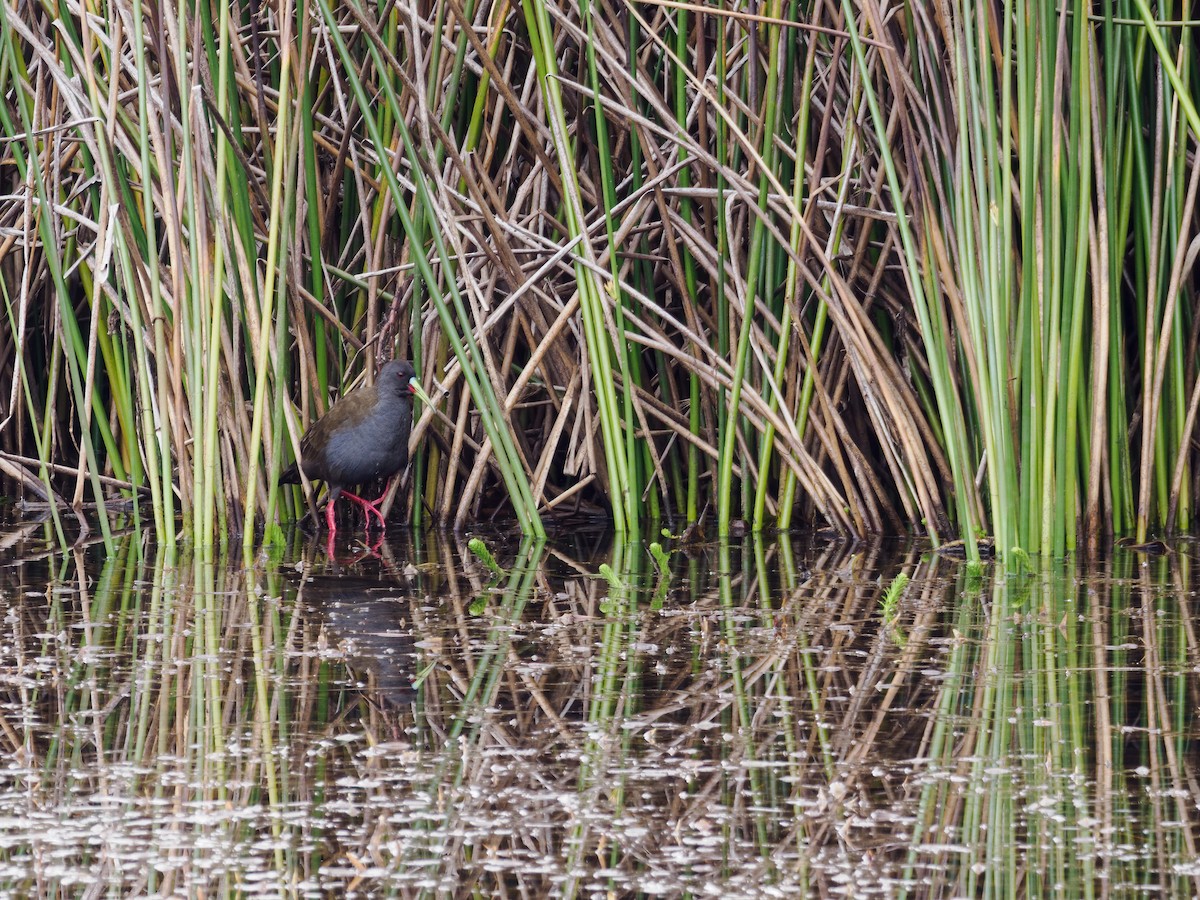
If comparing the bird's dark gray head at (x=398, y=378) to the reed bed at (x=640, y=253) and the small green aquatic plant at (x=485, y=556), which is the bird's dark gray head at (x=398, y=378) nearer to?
the reed bed at (x=640, y=253)

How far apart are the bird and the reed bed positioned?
10 centimetres

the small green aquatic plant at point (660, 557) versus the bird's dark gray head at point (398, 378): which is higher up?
the bird's dark gray head at point (398, 378)

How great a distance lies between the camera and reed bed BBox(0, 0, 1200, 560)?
4.39 meters

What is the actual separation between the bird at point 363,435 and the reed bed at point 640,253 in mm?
105

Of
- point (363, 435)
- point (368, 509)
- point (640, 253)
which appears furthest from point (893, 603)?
point (368, 509)

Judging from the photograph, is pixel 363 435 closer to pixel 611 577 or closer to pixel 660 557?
pixel 660 557

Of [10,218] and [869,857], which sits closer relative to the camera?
[869,857]

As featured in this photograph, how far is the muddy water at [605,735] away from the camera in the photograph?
6.96 feet

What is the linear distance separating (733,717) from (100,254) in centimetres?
261

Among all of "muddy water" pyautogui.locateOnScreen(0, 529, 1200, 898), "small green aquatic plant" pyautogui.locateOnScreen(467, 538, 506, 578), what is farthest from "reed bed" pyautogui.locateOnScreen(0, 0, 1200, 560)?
"muddy water" pyautogui.locateOnScreen(0, 529, 1200, 898)

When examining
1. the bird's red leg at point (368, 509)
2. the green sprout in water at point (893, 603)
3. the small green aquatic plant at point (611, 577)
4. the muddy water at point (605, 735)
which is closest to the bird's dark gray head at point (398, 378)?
the bird's red leg at point (368, 509)

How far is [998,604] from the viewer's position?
3.92m

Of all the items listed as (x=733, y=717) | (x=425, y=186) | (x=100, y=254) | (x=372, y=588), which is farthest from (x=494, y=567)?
(x=733, y=717)

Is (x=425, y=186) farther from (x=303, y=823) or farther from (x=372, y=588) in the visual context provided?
(x=303, y=823)
